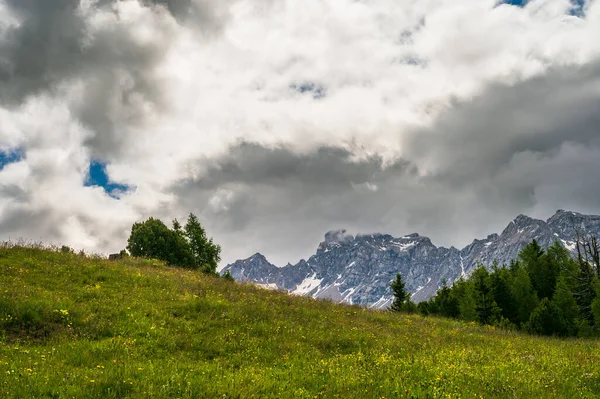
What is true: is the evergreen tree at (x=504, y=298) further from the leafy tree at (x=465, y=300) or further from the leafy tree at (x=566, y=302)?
the leafy tree at (x=566, y=302)

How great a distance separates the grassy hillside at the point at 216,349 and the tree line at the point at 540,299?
1995cm

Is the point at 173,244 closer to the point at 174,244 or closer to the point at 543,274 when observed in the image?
the point at 174,244

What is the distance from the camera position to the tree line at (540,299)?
37.7m

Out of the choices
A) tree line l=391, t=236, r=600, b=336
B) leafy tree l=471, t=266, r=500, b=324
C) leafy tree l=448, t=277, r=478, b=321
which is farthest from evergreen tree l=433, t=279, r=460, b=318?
leafy tree l=471, t=266, r=500, b=324

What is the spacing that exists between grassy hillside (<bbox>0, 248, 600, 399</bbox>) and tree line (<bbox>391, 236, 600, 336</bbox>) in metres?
19.9

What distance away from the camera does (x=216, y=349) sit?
13.8 meters

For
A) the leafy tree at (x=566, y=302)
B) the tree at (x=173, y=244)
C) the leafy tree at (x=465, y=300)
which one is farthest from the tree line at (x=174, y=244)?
the leafy tree at (x=566, y=302)

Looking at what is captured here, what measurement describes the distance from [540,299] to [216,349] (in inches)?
2266

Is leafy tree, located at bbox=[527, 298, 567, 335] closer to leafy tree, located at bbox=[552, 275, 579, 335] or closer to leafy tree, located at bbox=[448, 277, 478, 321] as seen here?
leafy tree, located at bbox=[448, 277, 478, 321]

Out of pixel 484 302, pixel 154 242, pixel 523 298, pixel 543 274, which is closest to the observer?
pixel 484 302

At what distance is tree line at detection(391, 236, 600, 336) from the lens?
3766 centimetres

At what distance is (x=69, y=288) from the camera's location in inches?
709

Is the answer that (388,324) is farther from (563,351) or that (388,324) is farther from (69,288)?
(69,288)

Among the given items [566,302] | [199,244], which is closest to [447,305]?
[566,302]
